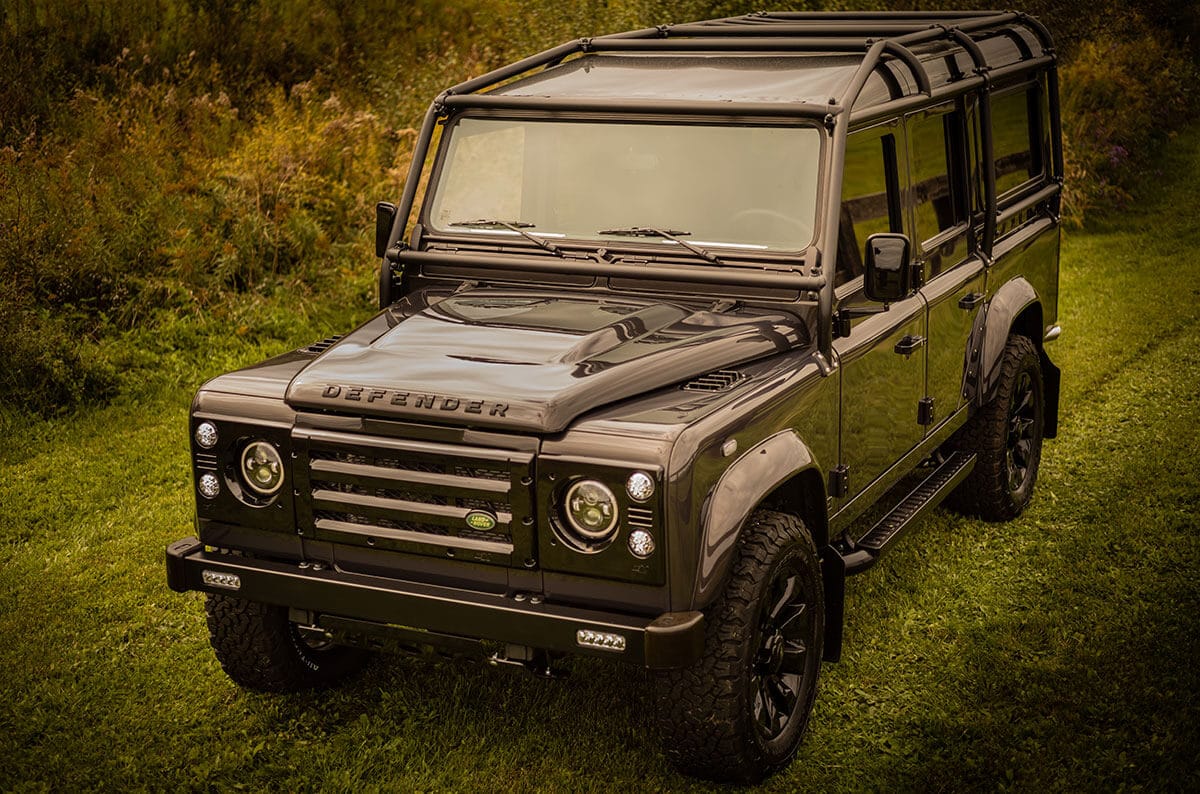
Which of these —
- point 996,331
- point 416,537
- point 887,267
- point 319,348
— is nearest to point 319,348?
point 319,348

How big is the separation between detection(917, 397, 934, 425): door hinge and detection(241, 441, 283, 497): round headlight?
2826 millimetres

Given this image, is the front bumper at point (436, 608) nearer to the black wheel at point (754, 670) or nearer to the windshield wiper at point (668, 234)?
the black wheel at point (754, 670)

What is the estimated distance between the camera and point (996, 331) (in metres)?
6.58

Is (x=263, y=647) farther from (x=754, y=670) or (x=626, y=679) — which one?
(x=754, y=670)

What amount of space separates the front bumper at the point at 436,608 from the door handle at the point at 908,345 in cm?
202

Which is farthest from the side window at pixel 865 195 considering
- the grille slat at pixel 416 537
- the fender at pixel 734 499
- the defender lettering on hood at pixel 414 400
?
the grille slat at pixel 416 537

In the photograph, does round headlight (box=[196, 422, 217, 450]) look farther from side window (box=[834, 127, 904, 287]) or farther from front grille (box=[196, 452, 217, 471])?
side window (box=[834, 127, 904, 287])

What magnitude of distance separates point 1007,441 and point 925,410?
1.24m

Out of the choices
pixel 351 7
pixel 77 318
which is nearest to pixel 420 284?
pixel 77 318

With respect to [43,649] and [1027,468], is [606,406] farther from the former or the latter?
[1027,468]

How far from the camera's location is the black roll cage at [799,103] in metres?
5.02

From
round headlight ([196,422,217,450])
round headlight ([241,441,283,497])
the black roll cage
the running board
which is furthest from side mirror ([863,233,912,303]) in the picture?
round headlight ([196,422,217,450])

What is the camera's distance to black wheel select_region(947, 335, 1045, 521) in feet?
22.1

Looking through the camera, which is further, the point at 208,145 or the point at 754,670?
the point at 208,145
